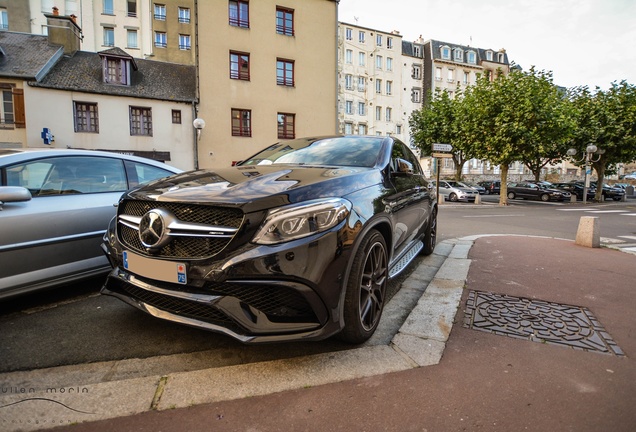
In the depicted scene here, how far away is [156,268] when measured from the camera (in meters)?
2.24

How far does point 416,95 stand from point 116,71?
3786 cm

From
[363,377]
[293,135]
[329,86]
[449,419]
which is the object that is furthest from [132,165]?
[329,86]

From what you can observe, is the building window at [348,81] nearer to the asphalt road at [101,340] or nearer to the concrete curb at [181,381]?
the asphalt road at [101,340]

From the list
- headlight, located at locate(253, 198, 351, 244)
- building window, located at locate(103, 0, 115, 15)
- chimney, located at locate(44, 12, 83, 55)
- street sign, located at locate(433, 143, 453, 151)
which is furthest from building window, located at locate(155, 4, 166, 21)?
headlight, located at locate(253, 198, 351, 244)

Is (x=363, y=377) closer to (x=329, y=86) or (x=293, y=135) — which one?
(x=293, y=135)

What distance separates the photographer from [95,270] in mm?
3496

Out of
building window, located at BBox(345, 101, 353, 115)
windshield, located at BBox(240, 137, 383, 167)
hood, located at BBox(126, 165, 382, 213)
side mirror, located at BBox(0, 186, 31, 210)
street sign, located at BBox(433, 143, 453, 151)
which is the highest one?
building window, located at BBox(345, 101, 353, 115)

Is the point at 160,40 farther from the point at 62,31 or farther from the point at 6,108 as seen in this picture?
the point at 6,108

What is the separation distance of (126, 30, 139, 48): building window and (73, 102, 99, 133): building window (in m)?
20.3

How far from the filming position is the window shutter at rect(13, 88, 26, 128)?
18.0 metres

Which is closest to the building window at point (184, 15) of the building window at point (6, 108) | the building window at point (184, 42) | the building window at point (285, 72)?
the building window at point (184, 42)

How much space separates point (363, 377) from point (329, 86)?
2363cm

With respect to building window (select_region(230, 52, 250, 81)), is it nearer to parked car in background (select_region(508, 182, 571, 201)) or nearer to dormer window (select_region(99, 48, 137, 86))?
dormer window (select_region(99, 48, 137, 86))

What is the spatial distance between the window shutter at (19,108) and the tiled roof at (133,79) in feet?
2.75
